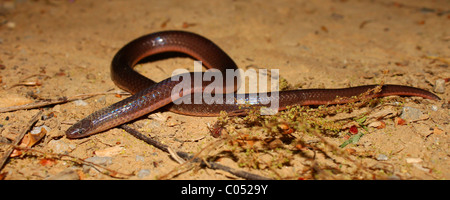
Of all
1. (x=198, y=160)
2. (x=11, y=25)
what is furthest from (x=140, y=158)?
(x=11, y=25)

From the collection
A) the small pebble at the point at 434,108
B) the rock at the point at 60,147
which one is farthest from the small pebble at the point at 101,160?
the small pebble at the point at 434,108

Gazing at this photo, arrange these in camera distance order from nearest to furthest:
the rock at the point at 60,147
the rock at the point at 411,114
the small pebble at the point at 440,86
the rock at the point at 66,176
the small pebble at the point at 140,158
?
the rock at the point at 66,176, the small pebble at the point at 140,158, the rock at the point at 60,147, the rock at the point at 411,114, the small pebble at the point at 440,86

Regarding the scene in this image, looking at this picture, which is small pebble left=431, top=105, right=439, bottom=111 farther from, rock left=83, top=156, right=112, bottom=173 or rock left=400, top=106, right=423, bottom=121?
A: rock left=83, top=156, right=112, bottom=173

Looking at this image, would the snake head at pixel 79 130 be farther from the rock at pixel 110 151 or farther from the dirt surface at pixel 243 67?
the rock at pixel 110 151

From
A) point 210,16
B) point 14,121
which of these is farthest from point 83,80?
point 210,16

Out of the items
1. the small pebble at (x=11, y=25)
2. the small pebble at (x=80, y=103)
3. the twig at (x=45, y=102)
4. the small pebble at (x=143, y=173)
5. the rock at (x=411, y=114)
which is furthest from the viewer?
the small pebble at (x=11, y=25)

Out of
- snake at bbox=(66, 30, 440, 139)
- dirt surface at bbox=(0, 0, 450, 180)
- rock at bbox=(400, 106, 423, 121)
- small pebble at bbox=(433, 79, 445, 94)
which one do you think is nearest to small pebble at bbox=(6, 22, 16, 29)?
dirt surface at bbox=(0, 0, 450, 180)

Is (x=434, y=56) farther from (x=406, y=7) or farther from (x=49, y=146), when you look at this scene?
(x=49, y=146)
